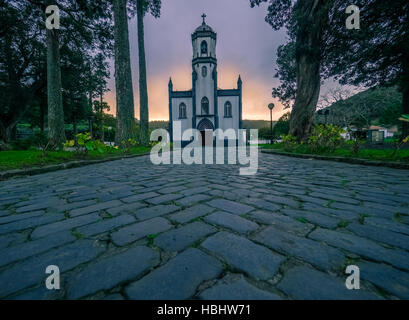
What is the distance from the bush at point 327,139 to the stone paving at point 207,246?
17.5 feet

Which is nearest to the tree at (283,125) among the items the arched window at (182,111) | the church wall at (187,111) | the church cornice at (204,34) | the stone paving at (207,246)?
the church wall at (187,111)

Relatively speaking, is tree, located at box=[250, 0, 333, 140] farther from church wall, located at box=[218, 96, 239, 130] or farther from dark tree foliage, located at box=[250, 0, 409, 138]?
church wall, located at box=[218, 96, 239, 130]

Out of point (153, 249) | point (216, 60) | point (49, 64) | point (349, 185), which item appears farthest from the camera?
→ point (216, 60)

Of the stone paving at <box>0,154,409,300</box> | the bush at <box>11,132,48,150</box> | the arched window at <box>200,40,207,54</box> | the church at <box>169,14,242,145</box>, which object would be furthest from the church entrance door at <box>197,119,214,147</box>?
the stone paving at <box>0,154,409,300</box>

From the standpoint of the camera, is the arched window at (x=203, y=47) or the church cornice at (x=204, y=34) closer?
the church cornice at (x=204, y=34)

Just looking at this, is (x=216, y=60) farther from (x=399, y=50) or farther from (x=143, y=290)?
(x=143, y=290)

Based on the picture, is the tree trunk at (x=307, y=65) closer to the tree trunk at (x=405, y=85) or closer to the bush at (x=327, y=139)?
the bush at (x=327, y=139)

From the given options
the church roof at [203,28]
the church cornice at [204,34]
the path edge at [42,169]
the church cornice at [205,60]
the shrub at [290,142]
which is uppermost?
the church roof at [203,28]

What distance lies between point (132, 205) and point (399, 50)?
13.5m

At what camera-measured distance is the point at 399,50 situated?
884 centimetres

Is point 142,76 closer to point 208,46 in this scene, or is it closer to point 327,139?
point 327,139

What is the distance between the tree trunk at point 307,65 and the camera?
908 cm

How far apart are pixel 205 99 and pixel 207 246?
89.8 feet

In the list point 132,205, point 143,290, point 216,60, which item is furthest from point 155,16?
point 143,290
